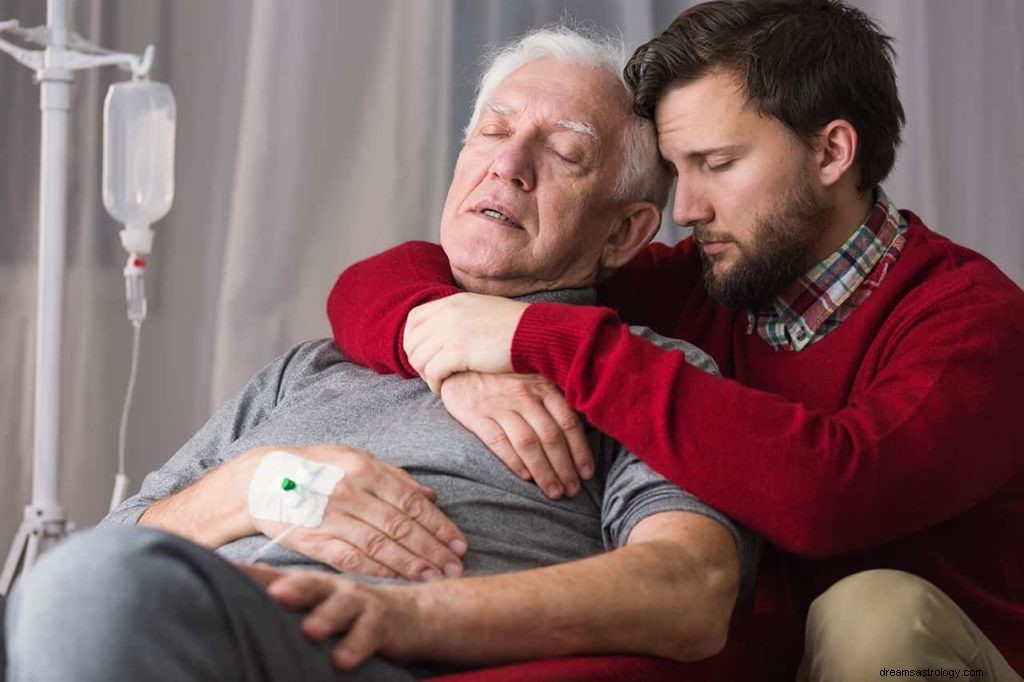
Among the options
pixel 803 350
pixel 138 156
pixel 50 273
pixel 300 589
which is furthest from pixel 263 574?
pixel 138 156

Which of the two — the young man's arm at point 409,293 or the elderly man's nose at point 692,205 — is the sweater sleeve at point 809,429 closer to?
the young man's arm at point 409,293

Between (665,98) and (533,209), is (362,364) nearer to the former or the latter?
(533,209)

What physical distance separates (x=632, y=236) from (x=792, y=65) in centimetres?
35

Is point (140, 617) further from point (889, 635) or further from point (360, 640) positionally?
point (889, 635)

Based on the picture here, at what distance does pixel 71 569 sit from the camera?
100 centimetres

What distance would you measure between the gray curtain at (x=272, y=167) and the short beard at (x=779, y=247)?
1011 mm

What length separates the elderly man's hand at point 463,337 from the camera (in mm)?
1562

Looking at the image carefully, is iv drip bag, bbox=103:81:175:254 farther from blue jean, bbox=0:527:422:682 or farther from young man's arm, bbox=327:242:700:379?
blue jean, bbox=0:527:422:682

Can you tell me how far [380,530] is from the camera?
1.44m

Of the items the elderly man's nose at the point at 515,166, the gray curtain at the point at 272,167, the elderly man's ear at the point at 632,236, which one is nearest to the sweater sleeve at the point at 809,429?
the elderly man's nose at the point at 515,166

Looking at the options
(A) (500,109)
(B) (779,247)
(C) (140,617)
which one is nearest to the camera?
(C) (140,617)

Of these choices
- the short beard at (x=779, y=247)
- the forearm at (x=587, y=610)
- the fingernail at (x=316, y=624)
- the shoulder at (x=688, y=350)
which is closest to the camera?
the fingernail at (x=316, y=624)

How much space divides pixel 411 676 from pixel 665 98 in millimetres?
997

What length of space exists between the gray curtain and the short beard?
3.32ft
